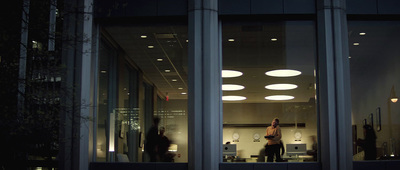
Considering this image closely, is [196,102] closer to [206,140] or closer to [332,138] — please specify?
[206,140]

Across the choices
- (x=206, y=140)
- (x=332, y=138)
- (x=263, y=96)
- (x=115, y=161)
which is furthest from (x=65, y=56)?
(x=332, y=138)

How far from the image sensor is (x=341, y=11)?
14.3m

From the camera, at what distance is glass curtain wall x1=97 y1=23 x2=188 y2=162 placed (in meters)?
14.3

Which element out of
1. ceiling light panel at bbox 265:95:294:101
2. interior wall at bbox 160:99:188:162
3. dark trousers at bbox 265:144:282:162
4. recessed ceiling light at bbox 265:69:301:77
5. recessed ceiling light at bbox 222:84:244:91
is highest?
recessed ceiling light at bbox 265:69:301:77

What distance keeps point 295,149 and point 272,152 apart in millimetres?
566

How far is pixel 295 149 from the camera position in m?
14.0

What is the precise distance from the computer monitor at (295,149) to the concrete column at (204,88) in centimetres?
168

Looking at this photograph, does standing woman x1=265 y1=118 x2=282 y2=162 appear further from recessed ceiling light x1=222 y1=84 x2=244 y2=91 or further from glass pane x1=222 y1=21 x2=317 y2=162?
Result: recessed ceiling light x1=222 y1=84 x2=244 y2=91

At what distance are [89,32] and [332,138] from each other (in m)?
6.59

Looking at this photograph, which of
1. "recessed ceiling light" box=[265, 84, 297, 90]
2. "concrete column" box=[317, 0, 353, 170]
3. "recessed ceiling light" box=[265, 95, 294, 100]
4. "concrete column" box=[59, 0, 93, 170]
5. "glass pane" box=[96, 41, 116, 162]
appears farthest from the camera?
"glass pane" box=[96, 41, 116, 162]

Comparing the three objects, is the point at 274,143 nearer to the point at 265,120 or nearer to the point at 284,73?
the point at 265,120

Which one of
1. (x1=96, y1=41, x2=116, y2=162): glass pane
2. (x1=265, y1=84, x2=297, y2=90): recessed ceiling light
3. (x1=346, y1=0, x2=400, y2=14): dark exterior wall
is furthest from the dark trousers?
(x1=96, y1=41, x2=116, y2=162): glass pane

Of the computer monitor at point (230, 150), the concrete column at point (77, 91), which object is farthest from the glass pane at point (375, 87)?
the concrete column at point (77, 91)

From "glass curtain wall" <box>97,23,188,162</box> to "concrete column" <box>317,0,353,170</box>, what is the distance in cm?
339
